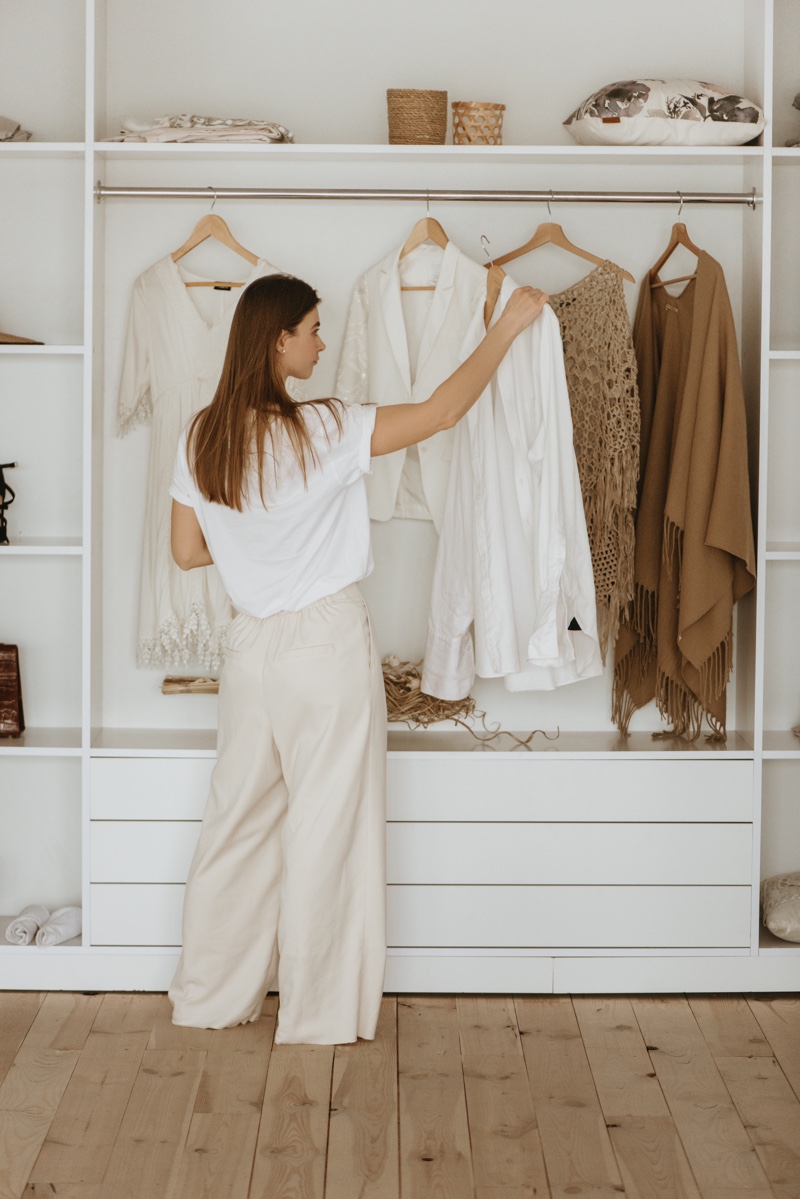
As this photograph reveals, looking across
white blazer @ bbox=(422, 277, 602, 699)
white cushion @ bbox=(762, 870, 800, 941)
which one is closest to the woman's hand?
white blazer @ bbox=(422, 277, 602, 699)

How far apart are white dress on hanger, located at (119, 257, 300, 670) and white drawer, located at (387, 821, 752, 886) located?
73 cm

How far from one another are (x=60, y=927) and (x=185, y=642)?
76 centimetres

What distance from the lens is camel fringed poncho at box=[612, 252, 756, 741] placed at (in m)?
2.92

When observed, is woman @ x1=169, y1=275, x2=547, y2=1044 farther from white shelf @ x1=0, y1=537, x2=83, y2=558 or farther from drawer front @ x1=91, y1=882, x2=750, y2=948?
white shelf @ x1=0, y1=537, x2=83, y2=558

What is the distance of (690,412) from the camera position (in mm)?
2945

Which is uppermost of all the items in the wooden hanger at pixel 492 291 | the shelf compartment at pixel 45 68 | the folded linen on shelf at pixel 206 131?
the shelf compartment at pixel 45 68

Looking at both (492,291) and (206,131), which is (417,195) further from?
(206,131)

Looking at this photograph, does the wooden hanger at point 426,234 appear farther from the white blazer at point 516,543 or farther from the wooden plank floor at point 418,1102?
the wooden plank floor at point 418,1102

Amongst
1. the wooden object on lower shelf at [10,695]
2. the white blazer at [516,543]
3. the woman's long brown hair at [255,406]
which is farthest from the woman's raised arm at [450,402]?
the wooden object on lower shelf at [10,695]

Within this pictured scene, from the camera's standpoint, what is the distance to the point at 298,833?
259cm

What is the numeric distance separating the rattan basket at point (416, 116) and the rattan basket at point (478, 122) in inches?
1.6

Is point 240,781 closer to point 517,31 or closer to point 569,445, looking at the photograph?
point 569,445

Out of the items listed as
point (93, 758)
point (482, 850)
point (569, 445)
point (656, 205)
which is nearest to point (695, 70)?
point (656, 205)

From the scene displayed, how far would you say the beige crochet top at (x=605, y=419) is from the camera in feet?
9.77
